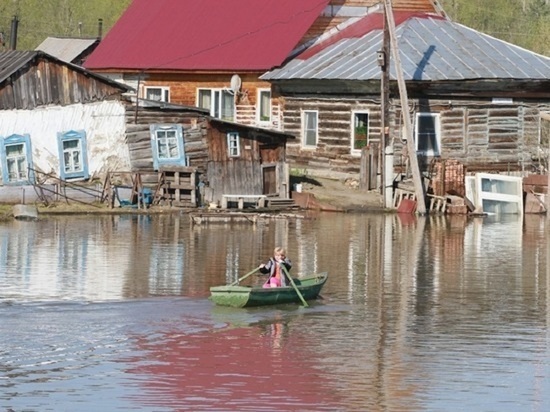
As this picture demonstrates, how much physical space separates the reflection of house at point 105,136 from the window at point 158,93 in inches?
398

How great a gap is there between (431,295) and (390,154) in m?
16.1

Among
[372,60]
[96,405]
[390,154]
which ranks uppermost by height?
[372,60]

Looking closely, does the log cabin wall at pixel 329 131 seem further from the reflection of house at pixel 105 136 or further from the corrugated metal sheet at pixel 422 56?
the reflection of house at pixel 105 136

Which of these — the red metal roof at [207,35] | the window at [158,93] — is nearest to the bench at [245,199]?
the red metal roof at [207,35]

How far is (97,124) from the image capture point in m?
41.8

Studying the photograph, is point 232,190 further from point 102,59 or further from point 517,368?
point 517,368

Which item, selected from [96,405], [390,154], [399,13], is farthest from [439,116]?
[96,405]

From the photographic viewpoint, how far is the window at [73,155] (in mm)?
41281

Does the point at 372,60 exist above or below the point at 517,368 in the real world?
above

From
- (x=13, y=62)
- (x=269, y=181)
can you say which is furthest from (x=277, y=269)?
(x=13, y=62)

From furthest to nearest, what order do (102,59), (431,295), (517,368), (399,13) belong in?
(102,59) → (399,13) → (431,295) → (517,368)

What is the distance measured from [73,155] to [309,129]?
8985 millimetres

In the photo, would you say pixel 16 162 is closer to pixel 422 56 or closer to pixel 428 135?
pixel 428 135

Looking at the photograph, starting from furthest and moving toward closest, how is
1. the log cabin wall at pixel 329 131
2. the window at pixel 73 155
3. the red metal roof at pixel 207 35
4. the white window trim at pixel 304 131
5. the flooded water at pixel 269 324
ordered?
the red metal roof at pixel 207 35
the white window trim at pixel 304 131
the log cabin wall at pixel 329 131
the window at pixel 73 155
the flooded water at pixel 269 324
